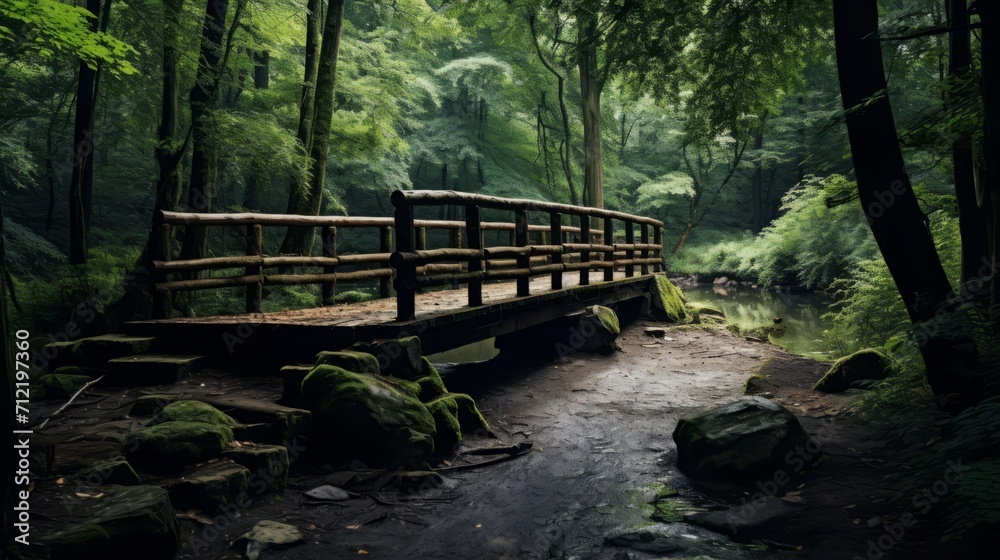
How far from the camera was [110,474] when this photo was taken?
3.60m

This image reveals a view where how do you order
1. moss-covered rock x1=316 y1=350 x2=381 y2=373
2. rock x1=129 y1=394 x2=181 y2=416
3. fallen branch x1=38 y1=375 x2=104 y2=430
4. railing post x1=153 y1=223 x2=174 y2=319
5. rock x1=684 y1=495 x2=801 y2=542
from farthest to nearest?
railing post x1=153 y1=223 x2=174 y2=319
moss-covered rock x1=316 y1=350 x2=381 y2=373
rock x1=129 y1=394 x2=181 y2=416
fallen branch x1=38 y1=375 x2=104 y2=430
rock x1=684 y1=495 x2=801 y2=542

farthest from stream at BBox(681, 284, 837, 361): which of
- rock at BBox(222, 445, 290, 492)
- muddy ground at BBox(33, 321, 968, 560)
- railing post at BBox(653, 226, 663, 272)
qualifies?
rock at BBox(222, 445, 290, 492)

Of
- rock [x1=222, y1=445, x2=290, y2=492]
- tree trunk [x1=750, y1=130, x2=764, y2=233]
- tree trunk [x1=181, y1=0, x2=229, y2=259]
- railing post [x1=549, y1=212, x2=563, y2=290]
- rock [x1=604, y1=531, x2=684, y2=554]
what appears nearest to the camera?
rock [x1=604, y1=531, x2=684, y2=554]

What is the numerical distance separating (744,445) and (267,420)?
369 centimetres

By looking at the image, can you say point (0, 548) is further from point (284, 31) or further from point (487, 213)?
point (487, 213)

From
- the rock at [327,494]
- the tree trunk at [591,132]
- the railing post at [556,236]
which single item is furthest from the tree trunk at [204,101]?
the tree trunk at [591,132]

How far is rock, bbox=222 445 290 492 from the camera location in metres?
4.15

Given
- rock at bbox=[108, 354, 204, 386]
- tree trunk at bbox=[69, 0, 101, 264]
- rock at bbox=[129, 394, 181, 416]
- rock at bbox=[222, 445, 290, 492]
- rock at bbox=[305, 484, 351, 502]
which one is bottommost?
rock at bbox=[305, 484, 351, 502]

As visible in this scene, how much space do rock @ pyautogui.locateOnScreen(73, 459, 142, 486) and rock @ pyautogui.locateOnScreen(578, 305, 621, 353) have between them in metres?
7.35

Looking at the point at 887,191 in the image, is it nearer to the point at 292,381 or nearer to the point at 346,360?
the point at 346,360

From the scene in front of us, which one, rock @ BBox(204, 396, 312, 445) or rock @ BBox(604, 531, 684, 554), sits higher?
rock @ BBox(204, 396, 312, 445)

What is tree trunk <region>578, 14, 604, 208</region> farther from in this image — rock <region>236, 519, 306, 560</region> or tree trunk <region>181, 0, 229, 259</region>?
rock <region>236, 519, 306, 560</region>

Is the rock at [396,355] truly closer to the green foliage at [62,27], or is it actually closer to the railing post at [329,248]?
the railing post at [329,248]

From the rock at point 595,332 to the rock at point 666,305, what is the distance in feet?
11.6
